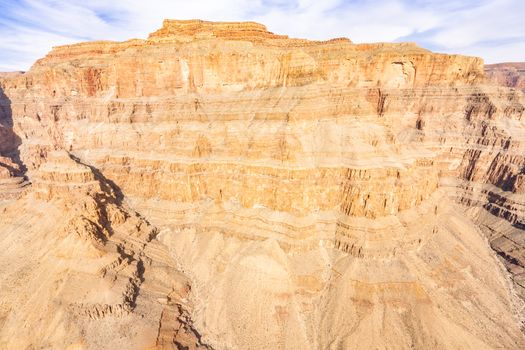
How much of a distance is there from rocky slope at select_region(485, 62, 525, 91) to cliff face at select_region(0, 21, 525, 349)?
78969mm

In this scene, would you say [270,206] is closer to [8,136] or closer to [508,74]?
[8,136]

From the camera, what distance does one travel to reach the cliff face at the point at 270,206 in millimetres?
25031

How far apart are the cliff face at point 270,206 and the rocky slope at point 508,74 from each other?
7897 centimetres

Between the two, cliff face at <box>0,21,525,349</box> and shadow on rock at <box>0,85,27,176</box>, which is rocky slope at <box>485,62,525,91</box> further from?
shadow on rock at <box>0,85,27,176</box>

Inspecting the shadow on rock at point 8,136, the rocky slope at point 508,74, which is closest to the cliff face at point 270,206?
the shadow on rock at point 8,136

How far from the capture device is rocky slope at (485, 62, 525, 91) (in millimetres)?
105375

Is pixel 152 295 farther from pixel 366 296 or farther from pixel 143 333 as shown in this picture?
pixel 366 296

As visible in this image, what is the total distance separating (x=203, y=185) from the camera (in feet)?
123

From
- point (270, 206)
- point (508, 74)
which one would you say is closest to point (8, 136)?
point (270, 206)

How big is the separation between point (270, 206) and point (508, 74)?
129309 mm

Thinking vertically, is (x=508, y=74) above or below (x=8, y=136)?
above

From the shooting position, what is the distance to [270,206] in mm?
32938

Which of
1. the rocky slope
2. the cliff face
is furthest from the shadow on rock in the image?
the rocky slope

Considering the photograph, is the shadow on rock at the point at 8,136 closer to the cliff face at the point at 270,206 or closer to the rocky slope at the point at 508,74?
the cliff face at the point at 270,206
